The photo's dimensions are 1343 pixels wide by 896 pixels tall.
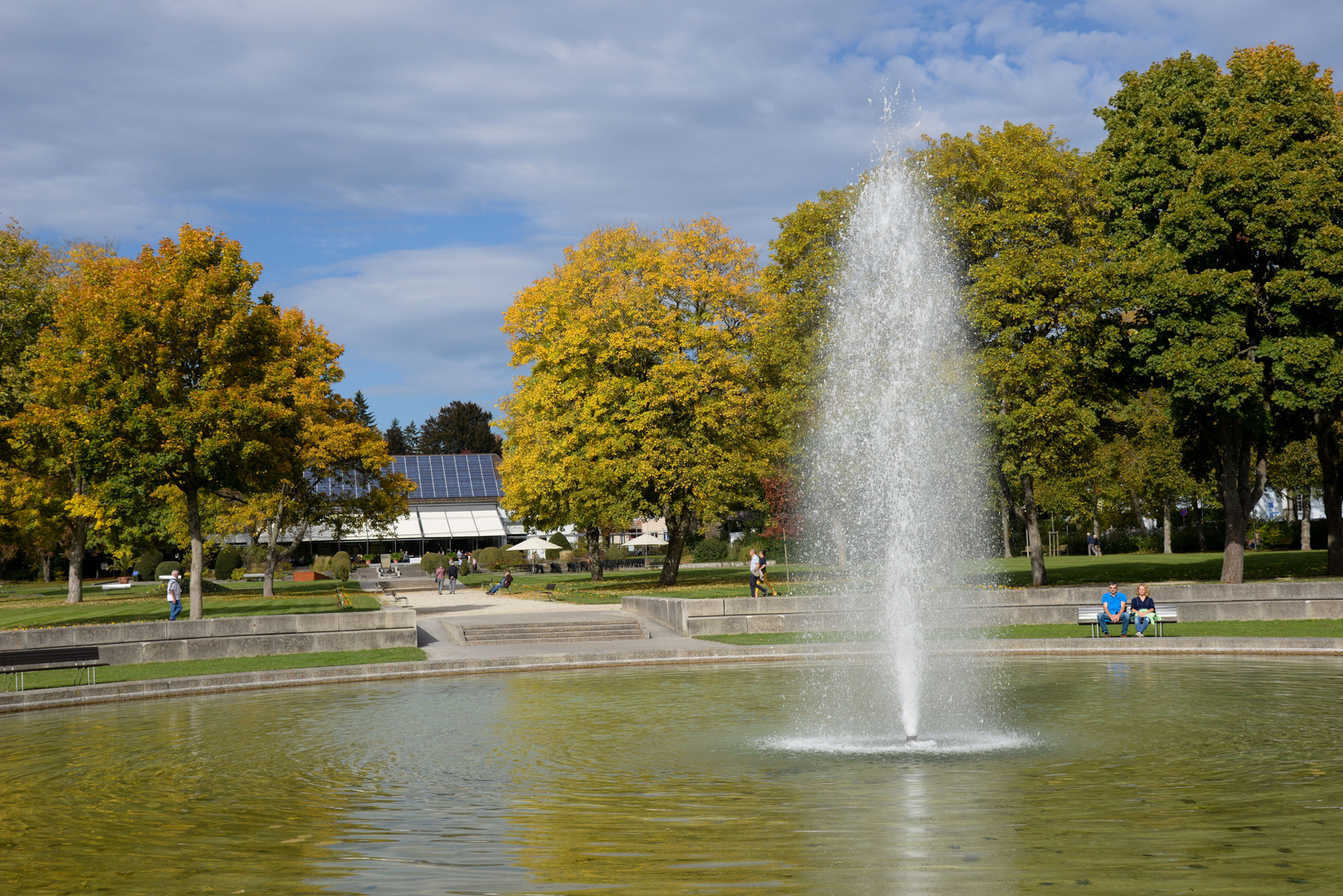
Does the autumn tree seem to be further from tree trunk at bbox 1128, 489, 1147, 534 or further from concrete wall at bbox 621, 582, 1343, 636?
tree trunk at bbox 1128, 489, 1147, 534

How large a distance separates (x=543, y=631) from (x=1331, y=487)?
2660 centimetres

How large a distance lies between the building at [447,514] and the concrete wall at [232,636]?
58679 millimetres

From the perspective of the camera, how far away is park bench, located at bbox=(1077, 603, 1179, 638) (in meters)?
23.5

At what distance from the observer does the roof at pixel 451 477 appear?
9394 centimetres

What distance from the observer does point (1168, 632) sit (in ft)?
78.6

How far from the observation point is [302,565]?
268 feet

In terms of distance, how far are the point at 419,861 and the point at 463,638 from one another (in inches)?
740

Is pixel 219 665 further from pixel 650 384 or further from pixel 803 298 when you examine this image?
pixel 803 298

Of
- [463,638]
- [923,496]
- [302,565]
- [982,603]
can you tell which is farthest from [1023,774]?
[302,565]

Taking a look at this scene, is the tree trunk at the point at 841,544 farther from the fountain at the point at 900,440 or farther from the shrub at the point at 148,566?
the shrub at the point at 148,566

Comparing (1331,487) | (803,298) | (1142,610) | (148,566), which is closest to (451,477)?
(148,566)

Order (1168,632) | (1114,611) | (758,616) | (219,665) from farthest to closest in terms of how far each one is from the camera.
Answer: (758,616) → (1168,632) → (1114,611) → (219,665)

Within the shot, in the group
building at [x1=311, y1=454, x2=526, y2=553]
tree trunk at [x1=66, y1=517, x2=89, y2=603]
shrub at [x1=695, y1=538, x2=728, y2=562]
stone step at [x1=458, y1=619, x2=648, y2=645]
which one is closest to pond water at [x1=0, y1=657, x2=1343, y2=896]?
stone step at [x1=458, y1=619, x2=648, y2=645]

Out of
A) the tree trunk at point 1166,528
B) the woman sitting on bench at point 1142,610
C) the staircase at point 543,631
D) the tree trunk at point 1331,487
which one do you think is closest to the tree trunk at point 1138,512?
the tree trunk at point 1166,528
